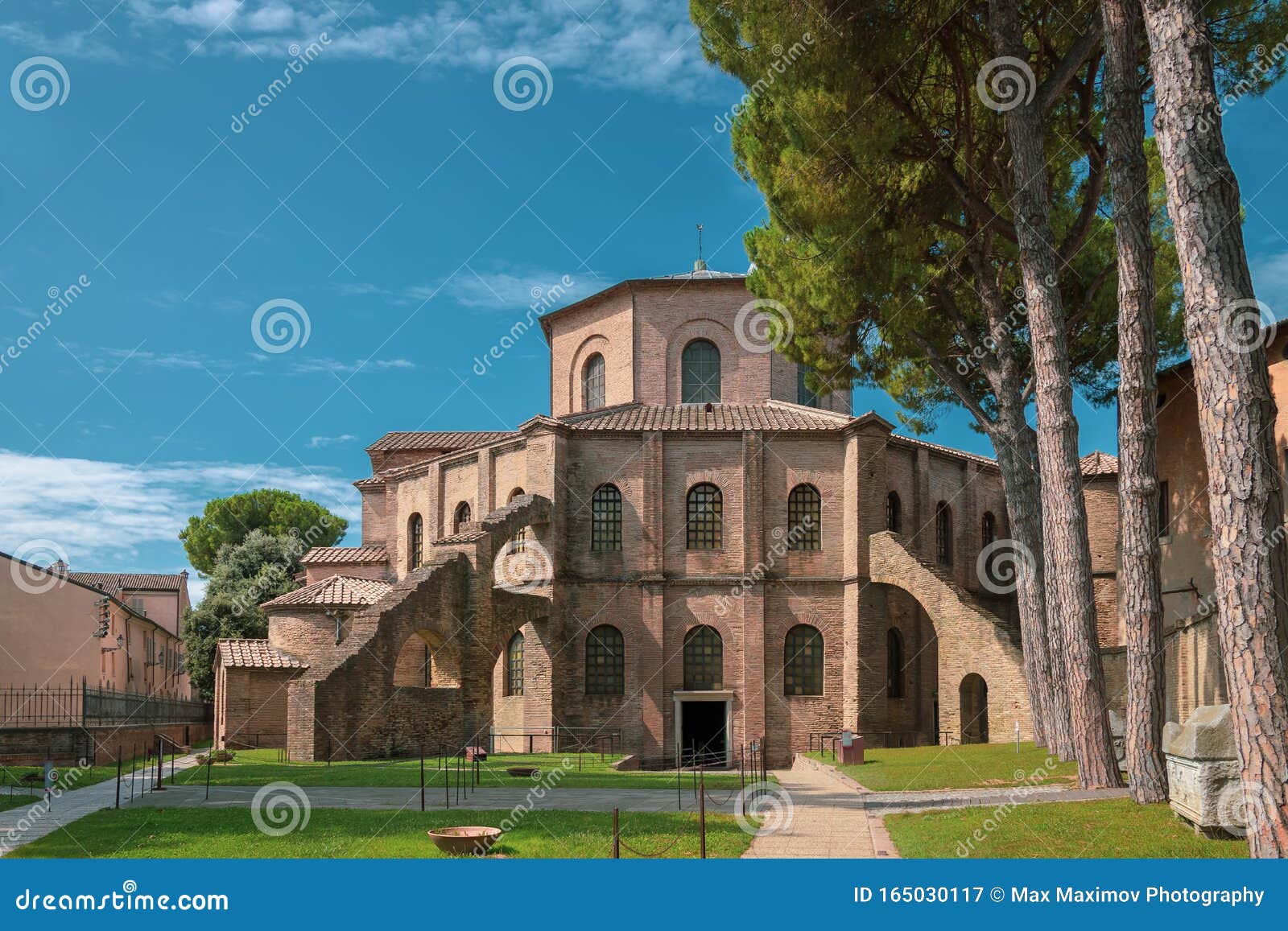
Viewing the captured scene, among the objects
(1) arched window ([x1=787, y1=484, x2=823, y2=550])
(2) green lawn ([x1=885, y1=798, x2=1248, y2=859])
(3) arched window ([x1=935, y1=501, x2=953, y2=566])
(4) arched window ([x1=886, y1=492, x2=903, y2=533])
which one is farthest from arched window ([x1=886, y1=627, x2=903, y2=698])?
(2) green lawn ([x1=885, y1=798, x2=1248, y2=859])

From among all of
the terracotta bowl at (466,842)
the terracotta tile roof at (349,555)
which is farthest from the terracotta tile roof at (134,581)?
the terracotta bowl at (466,842)

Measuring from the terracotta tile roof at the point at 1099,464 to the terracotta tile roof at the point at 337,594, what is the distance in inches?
786

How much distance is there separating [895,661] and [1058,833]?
19.5 meters

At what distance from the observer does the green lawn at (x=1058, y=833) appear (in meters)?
9.10

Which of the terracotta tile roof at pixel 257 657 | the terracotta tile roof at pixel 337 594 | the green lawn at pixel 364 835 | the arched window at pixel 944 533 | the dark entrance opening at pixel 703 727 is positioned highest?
the arched window at pixel 944 533

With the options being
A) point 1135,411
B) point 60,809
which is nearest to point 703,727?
point 60,809

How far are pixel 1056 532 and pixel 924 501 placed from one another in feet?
51.4

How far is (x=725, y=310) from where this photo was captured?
32.1 meters

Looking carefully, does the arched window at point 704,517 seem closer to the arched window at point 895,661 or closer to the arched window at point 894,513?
the arched window at point 894,513

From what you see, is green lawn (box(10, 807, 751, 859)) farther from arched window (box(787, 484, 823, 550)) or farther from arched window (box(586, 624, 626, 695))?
arched window (box(787, 484, 823, 550))

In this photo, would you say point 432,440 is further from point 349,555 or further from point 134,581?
point 134,581

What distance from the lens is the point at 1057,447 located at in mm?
14859

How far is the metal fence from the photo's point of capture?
79.1ft

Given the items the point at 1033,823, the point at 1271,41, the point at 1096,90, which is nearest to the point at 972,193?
the point at 1096,90
